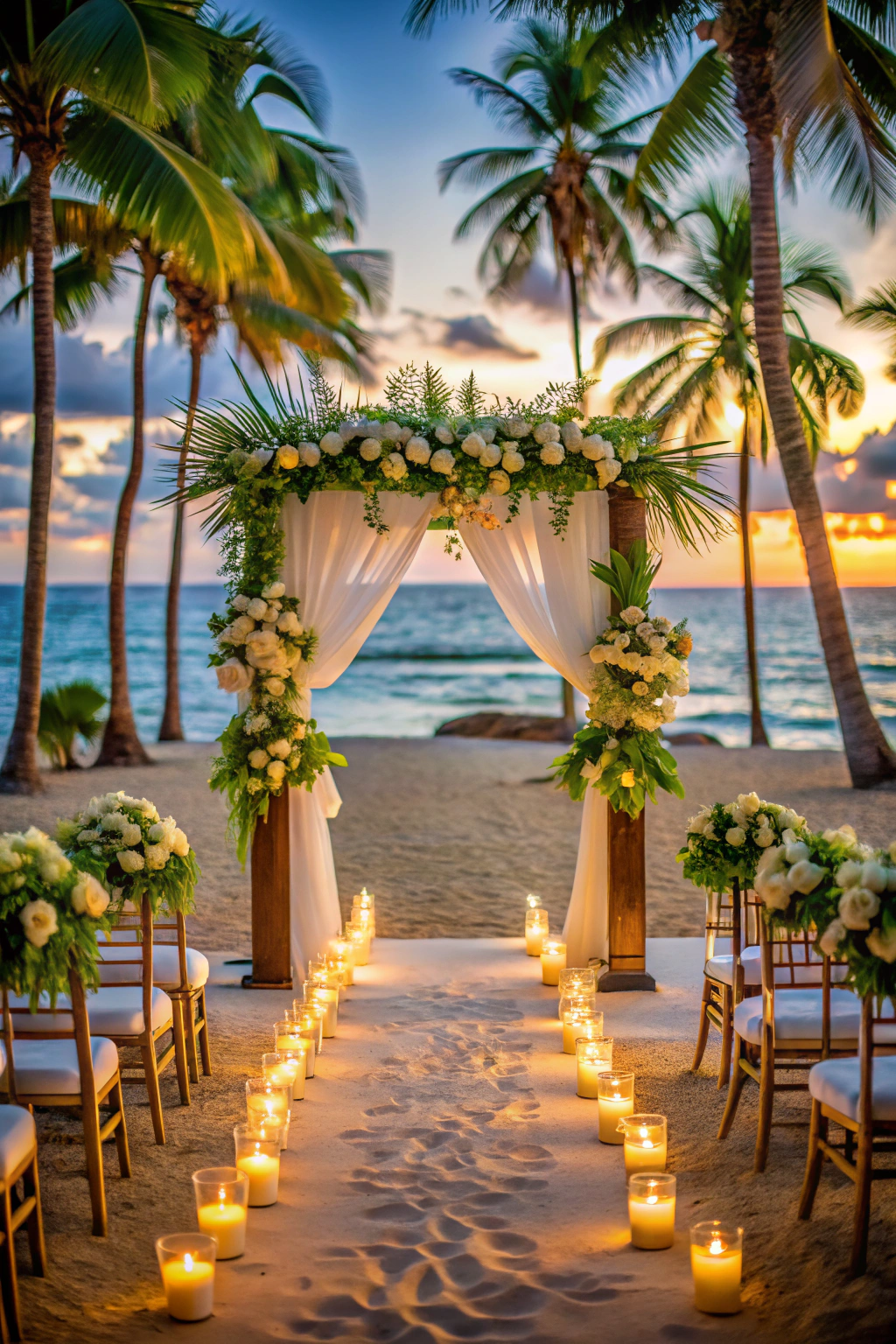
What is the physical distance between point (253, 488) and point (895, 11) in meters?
6.98

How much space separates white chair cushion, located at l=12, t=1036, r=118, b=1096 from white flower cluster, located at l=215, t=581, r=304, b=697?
244 cm

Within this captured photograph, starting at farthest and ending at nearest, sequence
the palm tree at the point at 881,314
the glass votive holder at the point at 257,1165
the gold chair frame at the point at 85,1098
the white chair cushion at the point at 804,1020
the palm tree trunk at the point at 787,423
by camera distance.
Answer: the palm tree at the point at 881,314
the palm tree trunk at the point at 787,423
the white chair cushion at the point at 804,1020
the glass votive holder at the point at 257,1165
the gold chair frame at the point at 85,1098

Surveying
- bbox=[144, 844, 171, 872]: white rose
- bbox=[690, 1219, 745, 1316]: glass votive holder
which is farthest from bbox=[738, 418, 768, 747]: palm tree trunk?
bbox=[690, 1219, 745, 1316]: glass votive holder

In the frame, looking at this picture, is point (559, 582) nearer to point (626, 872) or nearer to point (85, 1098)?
point (626, 872)

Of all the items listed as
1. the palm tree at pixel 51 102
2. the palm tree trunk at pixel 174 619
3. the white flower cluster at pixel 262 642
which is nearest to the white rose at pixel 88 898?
the white flower cluster at pixel 262 642

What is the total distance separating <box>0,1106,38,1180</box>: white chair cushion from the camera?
2586 millimetres

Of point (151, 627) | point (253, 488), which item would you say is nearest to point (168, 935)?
point (253, 488)

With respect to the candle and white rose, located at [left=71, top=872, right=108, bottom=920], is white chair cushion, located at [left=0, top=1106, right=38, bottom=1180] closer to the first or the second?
white rose, located at [left=71, top=872, right=108, bottom=920]

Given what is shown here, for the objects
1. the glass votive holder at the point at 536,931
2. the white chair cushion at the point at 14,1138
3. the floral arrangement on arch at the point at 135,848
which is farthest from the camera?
the glass votive holder at the point at 536,931

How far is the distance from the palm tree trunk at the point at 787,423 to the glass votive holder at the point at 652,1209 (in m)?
7.07

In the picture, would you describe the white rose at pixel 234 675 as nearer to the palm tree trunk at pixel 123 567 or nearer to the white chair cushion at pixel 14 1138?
the white chair cushion at pixel 14 1138

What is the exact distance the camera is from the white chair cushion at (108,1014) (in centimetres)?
346

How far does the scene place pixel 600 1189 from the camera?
11.4ft

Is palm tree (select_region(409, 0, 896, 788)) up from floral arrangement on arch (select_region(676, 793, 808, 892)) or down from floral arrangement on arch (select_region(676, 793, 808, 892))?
up
